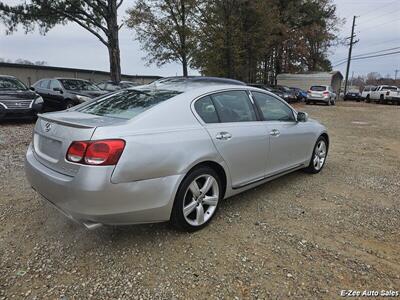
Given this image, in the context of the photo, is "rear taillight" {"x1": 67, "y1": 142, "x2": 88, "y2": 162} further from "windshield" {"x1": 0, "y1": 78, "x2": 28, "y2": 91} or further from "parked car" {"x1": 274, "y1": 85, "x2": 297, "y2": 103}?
"parked car" {"x1": 274, "y1": 85, "x2": 297, "y2": 103}

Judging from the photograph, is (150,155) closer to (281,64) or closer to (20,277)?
(20,277)

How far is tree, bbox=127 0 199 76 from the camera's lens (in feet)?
75.3

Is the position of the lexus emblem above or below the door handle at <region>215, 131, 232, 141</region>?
above

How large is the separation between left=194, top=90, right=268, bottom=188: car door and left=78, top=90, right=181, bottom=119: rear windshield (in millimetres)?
423

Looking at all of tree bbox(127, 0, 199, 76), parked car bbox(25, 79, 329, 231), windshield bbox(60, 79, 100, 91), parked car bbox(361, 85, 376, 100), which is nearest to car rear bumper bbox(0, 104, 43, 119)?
windshield bbox(60, 79, 100, 91)

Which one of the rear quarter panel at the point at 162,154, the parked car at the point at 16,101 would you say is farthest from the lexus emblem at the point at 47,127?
the parked car at the point at 16,101

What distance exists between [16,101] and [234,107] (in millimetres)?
8019

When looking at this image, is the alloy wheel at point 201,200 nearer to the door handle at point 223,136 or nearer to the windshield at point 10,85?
the door handle at point 223,136

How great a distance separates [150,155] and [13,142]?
18.9 ft

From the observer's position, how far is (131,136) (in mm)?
2582

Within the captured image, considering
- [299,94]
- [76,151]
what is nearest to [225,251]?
[76,151]

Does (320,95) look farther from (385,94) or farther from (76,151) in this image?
(76,151)

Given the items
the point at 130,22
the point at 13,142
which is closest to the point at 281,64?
the point at 130,22

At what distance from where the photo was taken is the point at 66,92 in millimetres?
11180
